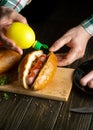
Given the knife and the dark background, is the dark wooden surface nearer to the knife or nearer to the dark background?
the knife

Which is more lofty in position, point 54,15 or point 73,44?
point 73,44

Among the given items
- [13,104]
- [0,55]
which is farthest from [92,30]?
[13,104]

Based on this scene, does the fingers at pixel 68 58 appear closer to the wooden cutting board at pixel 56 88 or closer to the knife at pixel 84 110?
the wooden cutting board at pixel 56 88

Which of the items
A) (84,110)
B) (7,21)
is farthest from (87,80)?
(7,21)

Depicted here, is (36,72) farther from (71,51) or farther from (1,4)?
(1,4)

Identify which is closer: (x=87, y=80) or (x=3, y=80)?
(x=87, y=80)

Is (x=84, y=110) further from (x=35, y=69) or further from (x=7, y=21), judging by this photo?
(x=7, y=21)

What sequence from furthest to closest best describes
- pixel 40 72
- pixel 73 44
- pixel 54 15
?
pixel 54 15
pixel 73 44
pixel 40 72
